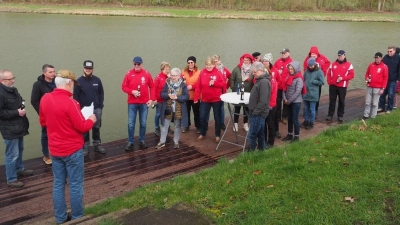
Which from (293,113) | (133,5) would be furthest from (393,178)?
(133,5)

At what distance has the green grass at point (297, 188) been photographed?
402cm

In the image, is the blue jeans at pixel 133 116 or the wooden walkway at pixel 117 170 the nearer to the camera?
the wooden walkway at pixel 117 170

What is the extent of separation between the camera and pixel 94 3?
142 feet

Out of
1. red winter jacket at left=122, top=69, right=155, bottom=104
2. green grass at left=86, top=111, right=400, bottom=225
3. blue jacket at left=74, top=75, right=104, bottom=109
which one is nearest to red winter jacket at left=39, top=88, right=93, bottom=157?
green grass at left=86, top=111, right=400, bottom=225

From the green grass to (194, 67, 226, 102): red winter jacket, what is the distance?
1906 mm

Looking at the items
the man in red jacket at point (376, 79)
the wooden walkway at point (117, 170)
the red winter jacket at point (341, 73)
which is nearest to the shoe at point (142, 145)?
the wooden walkway at point (117, 170)

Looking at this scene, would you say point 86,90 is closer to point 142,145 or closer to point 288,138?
point 142,145

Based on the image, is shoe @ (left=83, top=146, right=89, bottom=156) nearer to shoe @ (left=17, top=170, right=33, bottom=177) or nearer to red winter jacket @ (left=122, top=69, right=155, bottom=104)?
shoe @ (left=17, top=170, right=33, bottom=177)

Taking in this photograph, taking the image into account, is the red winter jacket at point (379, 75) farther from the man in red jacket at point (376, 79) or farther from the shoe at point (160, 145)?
the shoe at point (160, 145)

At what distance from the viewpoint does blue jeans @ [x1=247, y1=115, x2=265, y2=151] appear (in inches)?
249

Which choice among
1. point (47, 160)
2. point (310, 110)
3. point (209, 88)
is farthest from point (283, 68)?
point (47, 160)

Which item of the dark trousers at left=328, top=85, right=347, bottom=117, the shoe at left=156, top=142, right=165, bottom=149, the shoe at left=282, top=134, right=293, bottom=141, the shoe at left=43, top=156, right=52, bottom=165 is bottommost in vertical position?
the shoe at left=43, top=156, right=52, bottom=165

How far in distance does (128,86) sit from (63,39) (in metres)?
17.3

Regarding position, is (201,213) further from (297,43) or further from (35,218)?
(297,43)
